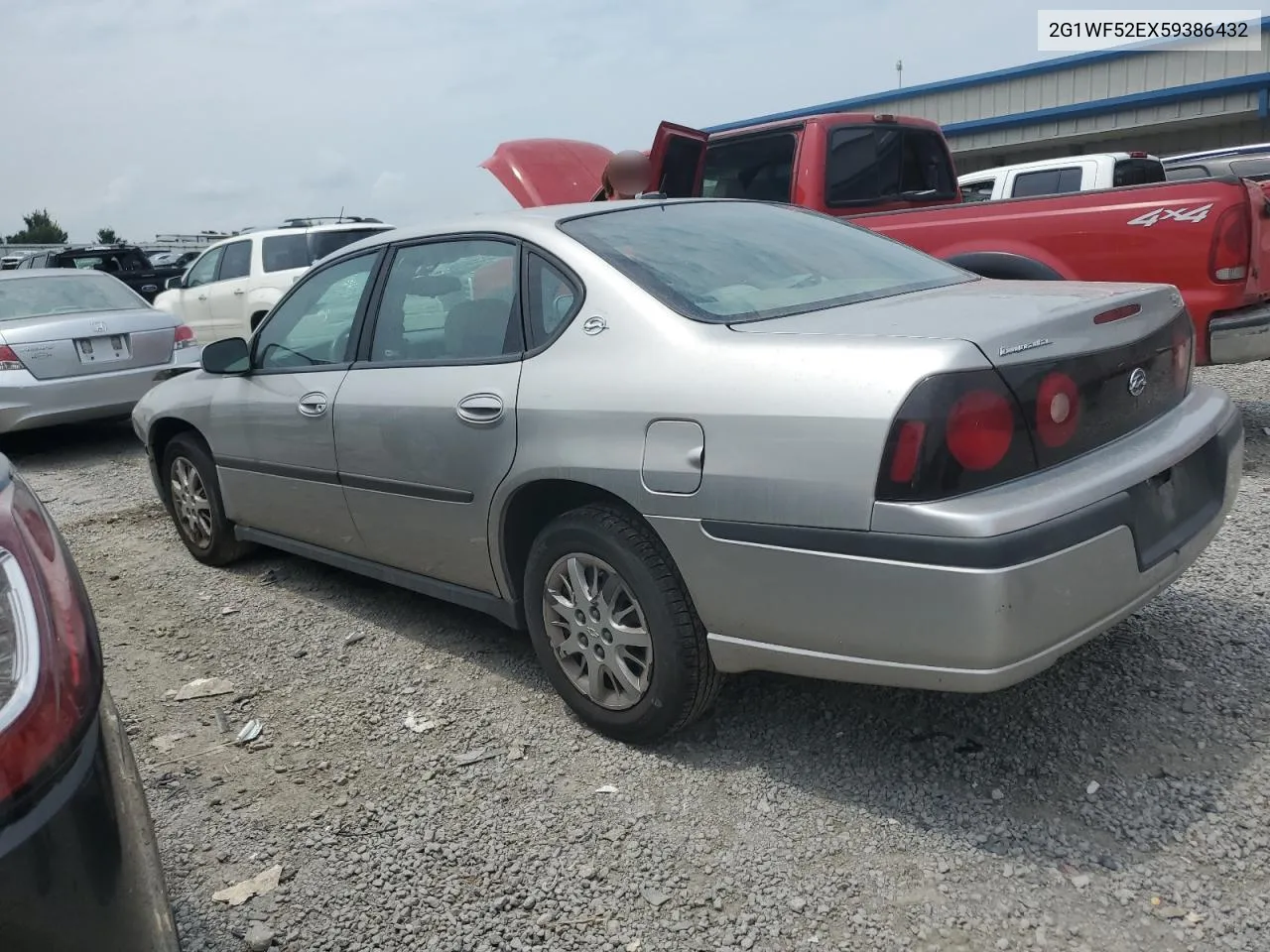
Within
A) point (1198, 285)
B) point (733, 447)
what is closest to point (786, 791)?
point (733, 447)

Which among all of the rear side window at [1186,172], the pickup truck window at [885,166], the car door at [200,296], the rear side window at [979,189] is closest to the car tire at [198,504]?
the pickup truck window at [885,166]

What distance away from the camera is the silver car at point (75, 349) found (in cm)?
762

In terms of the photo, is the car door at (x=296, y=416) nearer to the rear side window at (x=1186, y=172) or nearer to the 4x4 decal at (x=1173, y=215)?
the 4x4 decal at (x=1173, y=215)

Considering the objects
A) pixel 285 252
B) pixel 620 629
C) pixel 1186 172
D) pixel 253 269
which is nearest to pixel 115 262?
pixel 253 269

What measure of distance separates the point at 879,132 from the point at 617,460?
513 cm

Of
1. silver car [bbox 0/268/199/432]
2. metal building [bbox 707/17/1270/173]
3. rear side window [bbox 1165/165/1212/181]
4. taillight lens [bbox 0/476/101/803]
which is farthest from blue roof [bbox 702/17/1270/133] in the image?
taillight lens [bbox 0/476/101/803]

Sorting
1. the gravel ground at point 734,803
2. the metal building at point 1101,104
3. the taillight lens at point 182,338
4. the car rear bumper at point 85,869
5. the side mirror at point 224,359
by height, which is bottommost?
the gravel ground at point 734,803

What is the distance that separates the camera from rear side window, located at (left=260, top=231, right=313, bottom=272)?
11492 millimetres

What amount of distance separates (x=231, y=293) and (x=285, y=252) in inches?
32.8

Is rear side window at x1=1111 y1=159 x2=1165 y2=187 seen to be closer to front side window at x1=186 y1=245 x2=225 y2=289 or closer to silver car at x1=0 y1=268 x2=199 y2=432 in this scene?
silver car at x1=0 y1=268 x2=199 y2=432

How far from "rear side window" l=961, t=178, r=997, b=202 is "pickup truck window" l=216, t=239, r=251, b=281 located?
7660mm

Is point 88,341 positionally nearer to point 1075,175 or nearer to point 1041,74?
point 1075,175

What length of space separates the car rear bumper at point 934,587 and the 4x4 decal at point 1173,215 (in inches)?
104

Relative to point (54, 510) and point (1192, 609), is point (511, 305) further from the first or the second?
point (54, 510)
